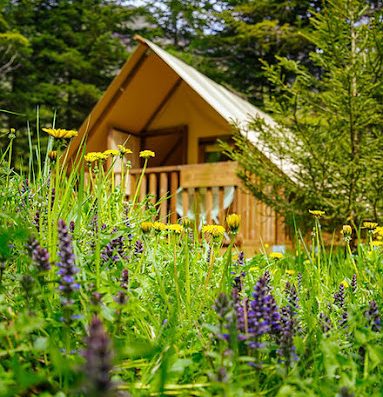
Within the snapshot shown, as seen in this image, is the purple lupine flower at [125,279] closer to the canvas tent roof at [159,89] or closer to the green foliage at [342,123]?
the green foliage at [342,123]

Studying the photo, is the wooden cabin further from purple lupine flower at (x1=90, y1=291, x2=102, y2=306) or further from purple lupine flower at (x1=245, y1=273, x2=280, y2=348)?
purple lupine flower at (x1=90, y1=291, x2=102, y2=306)

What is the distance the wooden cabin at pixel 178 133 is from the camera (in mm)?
8805

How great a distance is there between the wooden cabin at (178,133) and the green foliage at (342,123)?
1.60 meters

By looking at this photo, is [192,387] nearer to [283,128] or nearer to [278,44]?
[283,128]

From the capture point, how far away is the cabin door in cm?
1168

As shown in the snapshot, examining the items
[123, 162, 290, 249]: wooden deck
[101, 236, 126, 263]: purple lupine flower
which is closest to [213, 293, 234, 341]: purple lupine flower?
[101, 236, 126, 263]: purple lupine flower

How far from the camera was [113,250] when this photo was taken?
1.62 metres

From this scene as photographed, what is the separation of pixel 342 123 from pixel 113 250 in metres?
4.97

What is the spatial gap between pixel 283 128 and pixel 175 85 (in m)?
5.03

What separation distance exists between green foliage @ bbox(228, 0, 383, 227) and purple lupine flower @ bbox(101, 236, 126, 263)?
13.3ft

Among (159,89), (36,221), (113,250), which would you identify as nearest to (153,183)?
(159,89)

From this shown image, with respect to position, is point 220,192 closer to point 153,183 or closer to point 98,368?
point 153,183

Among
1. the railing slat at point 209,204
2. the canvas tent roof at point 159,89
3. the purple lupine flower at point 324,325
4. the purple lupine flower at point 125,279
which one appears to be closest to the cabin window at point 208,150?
the canvas tent roof at point 159,89

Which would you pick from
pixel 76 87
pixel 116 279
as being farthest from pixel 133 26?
pixel 116 279
